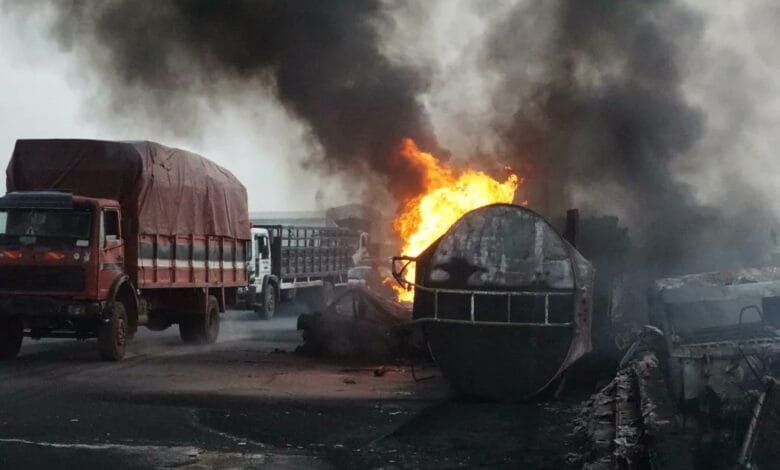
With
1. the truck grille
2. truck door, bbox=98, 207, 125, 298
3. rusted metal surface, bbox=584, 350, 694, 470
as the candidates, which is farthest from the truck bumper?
rusted metal surface, bbox=584, 350, 694, 470

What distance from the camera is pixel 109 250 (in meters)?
14.0

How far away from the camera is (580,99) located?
88.6ft

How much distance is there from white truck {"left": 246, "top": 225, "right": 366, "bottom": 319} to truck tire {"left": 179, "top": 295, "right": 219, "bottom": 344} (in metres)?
4.73

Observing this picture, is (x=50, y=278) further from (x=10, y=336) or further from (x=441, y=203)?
(x=441, y=203)

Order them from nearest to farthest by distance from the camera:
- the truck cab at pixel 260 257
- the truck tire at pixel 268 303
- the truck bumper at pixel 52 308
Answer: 1. the truck bumper at pixel 52 308
2. the truck cab at pixel 260 257
3. the truck tire at pixel 268 303

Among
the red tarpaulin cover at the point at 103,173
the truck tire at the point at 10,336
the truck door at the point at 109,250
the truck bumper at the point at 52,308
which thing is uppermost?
the red tarpaulin cover at the point at 103,173

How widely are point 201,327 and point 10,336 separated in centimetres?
420

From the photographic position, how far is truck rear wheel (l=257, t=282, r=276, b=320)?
24.5 metres

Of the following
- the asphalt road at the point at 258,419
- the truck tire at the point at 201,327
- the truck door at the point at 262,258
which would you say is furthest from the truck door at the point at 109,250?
the truck door at the point at 262,258

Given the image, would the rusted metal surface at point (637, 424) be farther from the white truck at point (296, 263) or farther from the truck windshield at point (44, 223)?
the white truck at point (296, 263)

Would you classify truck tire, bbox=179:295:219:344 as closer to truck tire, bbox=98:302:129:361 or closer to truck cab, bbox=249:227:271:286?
truck tire, bbox=98:302:129:361

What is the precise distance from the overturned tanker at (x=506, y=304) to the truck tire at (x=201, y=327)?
7.88 meters

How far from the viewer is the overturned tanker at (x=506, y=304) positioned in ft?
34.4

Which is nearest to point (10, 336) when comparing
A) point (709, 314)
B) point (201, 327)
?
point (201, 327)
